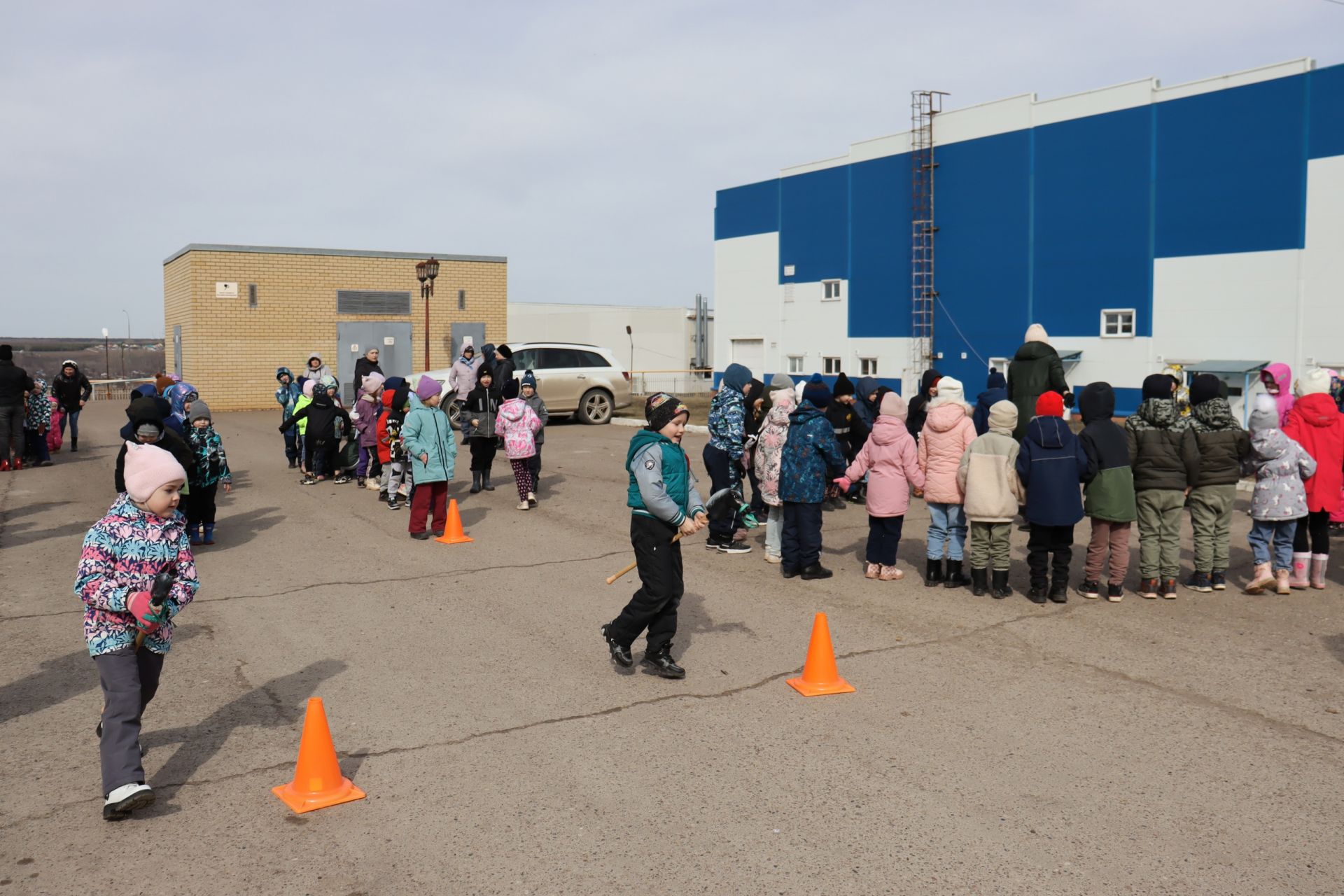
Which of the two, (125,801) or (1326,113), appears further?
(1326,113)

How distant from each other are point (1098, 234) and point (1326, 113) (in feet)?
20.0

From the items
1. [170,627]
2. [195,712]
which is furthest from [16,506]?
[170,627]

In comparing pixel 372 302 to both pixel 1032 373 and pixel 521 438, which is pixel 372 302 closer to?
pixel 521 438

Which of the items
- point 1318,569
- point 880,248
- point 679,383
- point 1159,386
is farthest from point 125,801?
point 679,383

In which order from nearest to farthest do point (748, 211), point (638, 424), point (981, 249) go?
1. point (638, 424)
2. point (981, 249)
3. point (748, 211)

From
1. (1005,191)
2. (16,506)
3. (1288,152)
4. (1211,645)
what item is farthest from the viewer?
(1005,191)

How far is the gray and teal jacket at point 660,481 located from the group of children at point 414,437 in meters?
5.11

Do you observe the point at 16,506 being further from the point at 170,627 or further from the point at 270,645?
the point at 170,627

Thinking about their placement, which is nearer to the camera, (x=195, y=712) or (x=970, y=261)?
(x=195, y=712)

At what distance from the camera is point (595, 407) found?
80.7 feet

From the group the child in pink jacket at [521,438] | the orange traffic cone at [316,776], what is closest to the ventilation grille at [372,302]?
the child in pink jacket at [521,438]

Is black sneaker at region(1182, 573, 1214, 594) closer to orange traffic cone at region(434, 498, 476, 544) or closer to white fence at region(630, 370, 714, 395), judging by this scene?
orange traffic cone at region(434, 498, 476, 544)

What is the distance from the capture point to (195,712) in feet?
19.2

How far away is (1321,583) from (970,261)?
24927 mm
